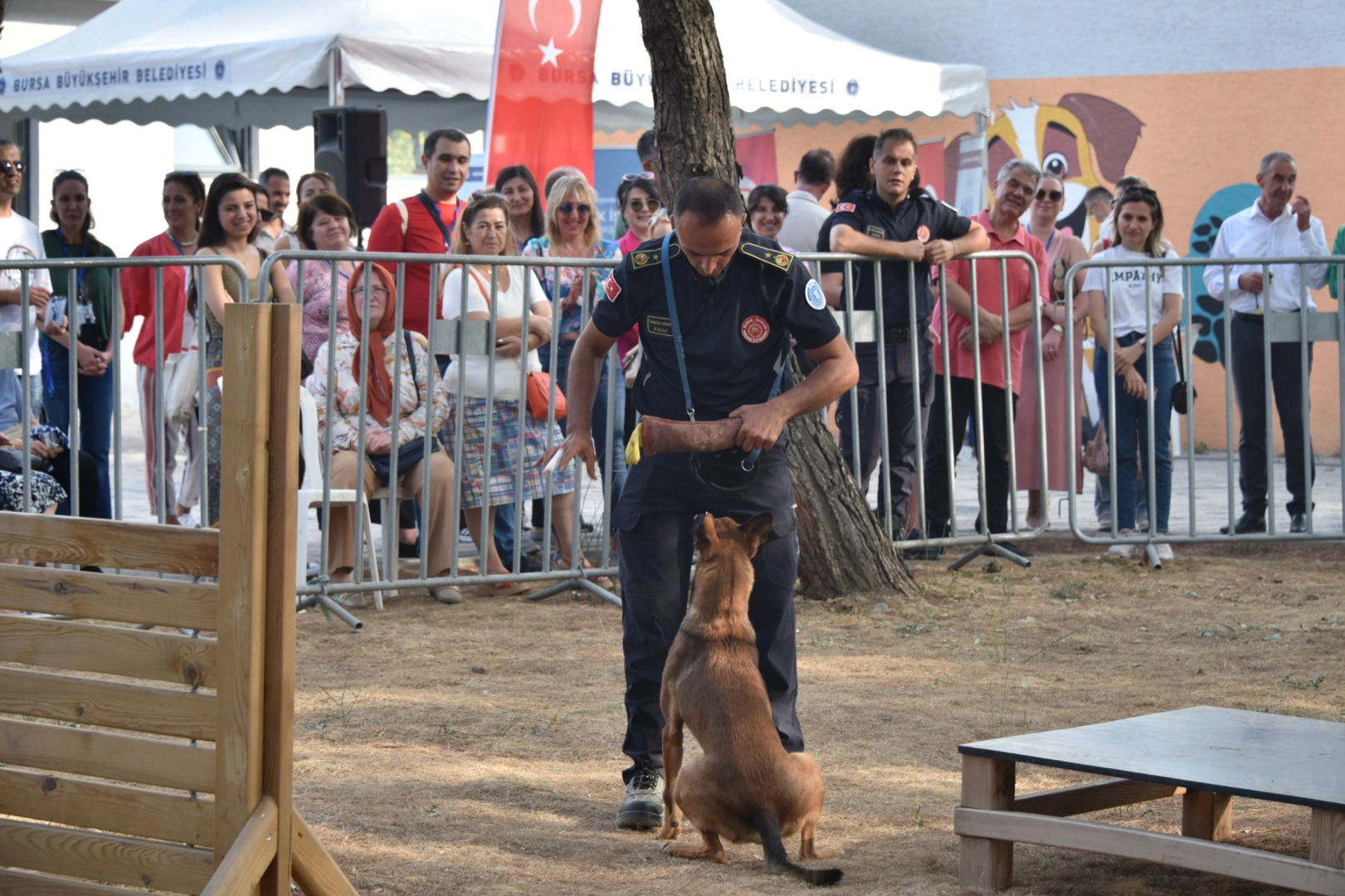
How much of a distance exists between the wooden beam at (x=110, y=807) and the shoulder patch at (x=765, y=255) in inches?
82.2

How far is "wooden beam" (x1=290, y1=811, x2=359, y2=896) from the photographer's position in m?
3.30

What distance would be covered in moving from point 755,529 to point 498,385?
375 cm

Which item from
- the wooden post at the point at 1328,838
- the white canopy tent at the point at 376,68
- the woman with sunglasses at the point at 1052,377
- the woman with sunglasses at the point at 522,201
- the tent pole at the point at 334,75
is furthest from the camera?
the white canopy tent at the point at 376,68

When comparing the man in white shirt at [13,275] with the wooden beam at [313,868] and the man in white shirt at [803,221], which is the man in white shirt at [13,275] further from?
the wooden beam at [313,868]

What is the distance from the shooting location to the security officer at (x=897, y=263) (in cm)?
823

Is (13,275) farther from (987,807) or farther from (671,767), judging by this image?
(987,807)

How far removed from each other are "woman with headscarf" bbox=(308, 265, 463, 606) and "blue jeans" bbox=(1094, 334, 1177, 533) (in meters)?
3.97

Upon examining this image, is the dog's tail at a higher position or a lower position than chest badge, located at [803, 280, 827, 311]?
lower

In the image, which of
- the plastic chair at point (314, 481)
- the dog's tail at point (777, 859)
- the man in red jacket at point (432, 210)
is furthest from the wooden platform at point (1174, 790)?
the man in red jacket at point (432, 210)

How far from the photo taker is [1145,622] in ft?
24.6

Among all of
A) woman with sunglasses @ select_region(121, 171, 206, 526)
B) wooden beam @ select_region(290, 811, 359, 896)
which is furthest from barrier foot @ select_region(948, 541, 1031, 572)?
wooden beam @ select_region(290, 811, 359, 896)

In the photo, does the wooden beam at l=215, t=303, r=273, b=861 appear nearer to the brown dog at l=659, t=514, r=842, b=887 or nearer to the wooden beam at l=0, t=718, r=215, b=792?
the wooden beam at l=0, t=718, r=215, b=792

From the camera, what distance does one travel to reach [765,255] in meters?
4.43

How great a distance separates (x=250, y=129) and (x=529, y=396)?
36.1ft
